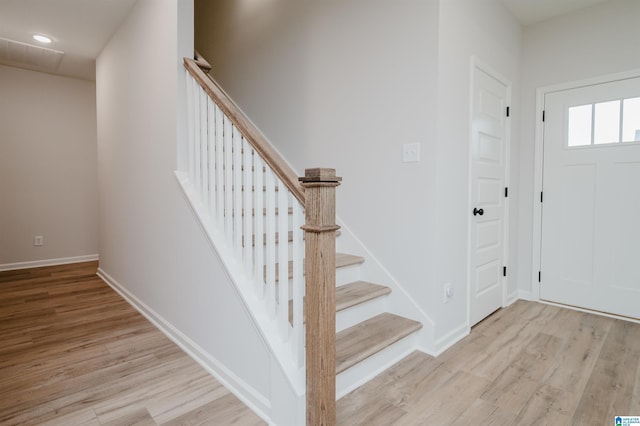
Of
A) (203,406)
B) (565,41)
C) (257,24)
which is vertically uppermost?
(257,24)

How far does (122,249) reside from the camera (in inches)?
135

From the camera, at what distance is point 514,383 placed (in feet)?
6.28

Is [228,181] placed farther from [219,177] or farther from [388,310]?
[388,310]

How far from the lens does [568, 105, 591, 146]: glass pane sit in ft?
9.89

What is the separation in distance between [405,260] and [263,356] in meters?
1.19

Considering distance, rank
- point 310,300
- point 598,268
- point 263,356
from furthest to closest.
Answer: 1. point 598,268
2. point 263,356
3. point 310,300

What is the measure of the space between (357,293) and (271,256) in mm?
913

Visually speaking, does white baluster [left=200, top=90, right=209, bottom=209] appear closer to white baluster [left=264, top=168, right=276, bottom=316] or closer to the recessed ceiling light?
white baluster [left=264, top=168, right=276, bottom=316]

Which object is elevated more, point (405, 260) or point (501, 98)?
point (501, 98)

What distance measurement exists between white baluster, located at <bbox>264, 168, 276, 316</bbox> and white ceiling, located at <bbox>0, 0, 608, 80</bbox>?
8.24 ft

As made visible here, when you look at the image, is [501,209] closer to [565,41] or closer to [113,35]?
[565,41]

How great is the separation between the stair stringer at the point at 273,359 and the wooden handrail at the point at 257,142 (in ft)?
2.05

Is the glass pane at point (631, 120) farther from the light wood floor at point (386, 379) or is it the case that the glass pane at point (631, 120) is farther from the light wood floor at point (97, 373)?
the light wood floor at point (97, 373)

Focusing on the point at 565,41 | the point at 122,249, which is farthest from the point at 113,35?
the point at 565,41
